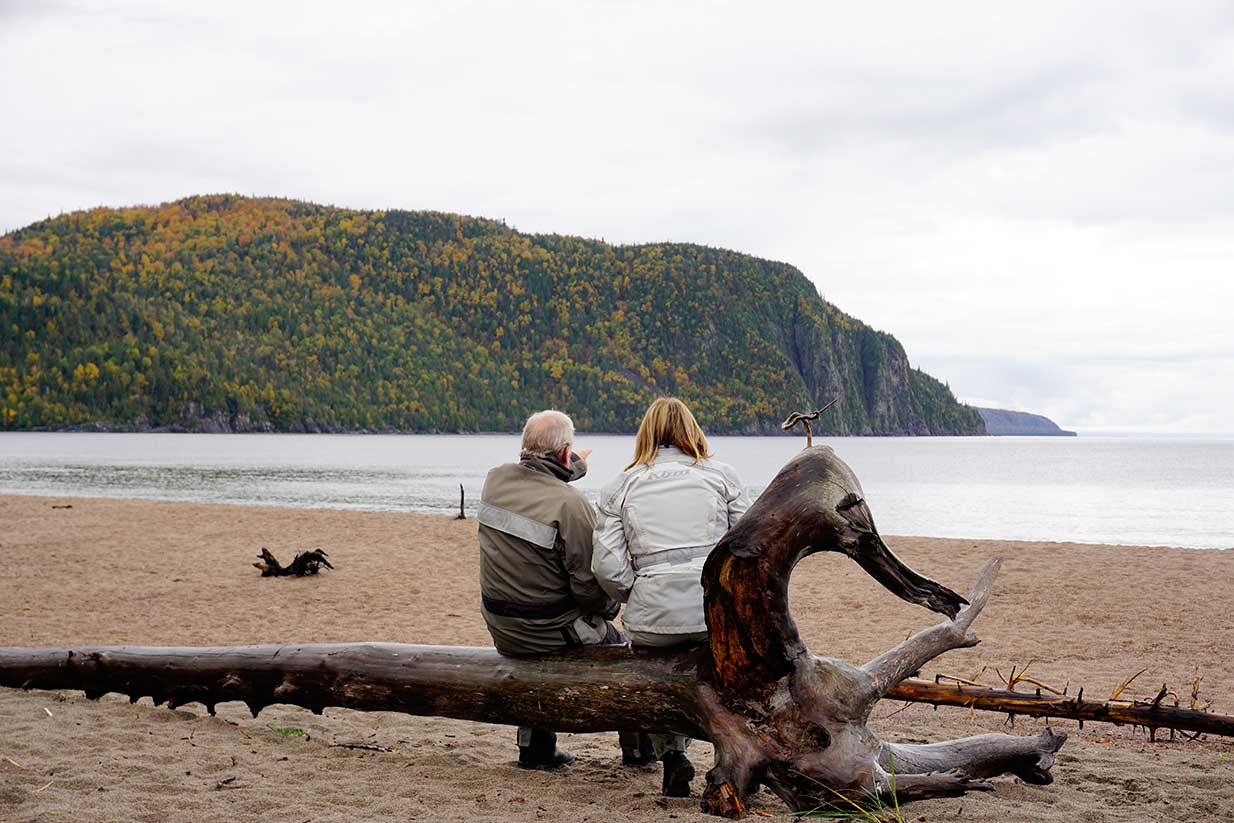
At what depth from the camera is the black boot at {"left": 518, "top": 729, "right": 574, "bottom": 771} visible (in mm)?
5578

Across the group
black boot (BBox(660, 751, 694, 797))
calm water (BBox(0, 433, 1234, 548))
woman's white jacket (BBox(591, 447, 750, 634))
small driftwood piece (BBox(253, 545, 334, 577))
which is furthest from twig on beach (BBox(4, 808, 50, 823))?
calm water (BBox(0, 433, 1234, 548))

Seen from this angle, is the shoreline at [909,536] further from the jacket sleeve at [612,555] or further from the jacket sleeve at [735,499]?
the jacket sleeve at [612,555]

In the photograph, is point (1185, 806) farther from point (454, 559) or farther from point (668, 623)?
point (454, 559)

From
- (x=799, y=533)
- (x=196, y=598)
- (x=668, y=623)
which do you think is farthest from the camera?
(x=196, y=598)

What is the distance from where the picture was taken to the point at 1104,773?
5.49 meters

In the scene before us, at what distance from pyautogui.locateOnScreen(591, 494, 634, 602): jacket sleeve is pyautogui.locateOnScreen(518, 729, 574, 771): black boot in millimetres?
1304

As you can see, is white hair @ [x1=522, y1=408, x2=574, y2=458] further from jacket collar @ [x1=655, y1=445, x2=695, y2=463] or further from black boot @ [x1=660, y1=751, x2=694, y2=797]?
black boot @ [x1=660, y1=751, x2=694, y2=797]

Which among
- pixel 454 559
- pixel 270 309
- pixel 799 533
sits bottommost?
pixel 454 559

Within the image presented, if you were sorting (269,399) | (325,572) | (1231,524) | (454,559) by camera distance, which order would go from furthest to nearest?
(269,399) < (1231,524) < (454,559) < (325,572)

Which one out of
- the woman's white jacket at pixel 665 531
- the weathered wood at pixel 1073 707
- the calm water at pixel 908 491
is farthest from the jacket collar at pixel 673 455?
the calm water at pixel 908 491

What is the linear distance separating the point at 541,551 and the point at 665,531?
0.71 metres

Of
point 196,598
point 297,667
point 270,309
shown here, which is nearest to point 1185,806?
point 297,667

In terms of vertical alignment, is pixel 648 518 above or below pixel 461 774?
above

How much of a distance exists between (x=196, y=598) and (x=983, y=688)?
1035cm
